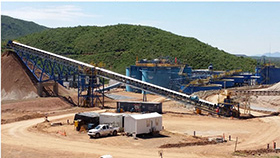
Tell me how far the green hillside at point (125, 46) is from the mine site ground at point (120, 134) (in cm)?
6408

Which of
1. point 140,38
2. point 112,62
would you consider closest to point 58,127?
point 112,62

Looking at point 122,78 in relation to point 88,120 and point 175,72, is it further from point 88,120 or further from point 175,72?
point 175,72

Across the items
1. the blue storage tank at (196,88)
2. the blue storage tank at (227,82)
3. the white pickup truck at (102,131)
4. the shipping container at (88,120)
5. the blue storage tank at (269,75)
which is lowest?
the white pickup truck at (102,131)

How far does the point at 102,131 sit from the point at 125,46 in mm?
111421

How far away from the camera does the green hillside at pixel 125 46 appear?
445 feet

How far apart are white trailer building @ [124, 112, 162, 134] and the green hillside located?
84432 mm

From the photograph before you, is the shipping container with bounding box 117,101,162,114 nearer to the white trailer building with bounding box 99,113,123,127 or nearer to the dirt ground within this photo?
the dirt ground

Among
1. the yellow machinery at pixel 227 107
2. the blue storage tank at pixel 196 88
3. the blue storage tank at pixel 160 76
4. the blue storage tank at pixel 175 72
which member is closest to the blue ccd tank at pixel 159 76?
the blue storage tank at pixel 160 76

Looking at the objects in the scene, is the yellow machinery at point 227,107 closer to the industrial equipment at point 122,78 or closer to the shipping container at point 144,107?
the industrial equipment at point 122,78

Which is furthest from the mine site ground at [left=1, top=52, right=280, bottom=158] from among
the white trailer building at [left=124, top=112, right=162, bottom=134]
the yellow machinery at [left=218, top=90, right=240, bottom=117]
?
the yellow machinery at [left=218, top=90, right=240, bottom=117]

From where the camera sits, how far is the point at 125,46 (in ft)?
479

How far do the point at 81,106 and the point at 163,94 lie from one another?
42.6 feet

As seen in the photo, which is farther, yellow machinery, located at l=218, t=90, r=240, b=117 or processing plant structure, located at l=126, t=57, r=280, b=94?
processing plant structure, located at l=126, t=57, r=280, b=94

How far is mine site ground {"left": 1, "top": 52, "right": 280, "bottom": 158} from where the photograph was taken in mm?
30312
